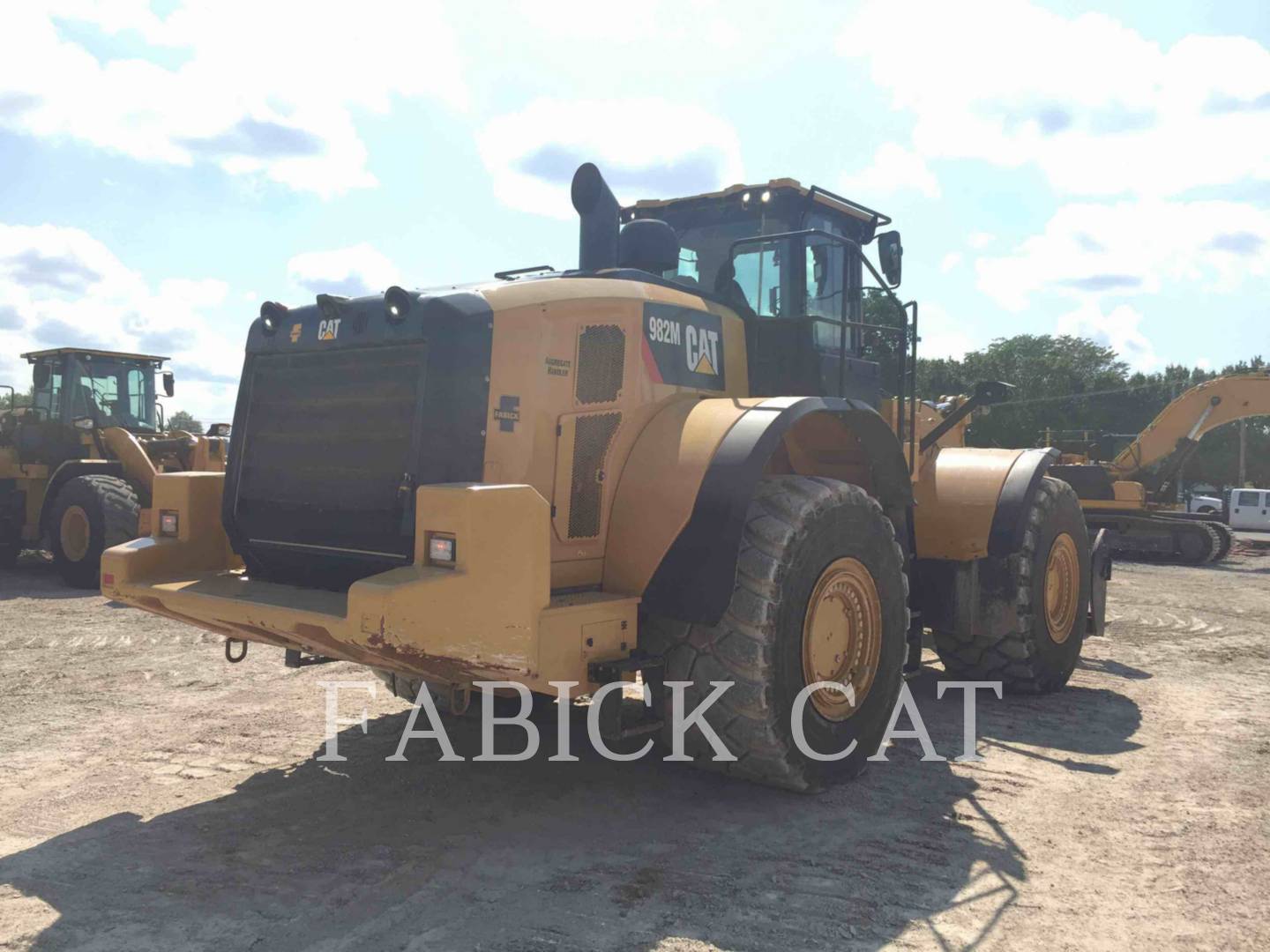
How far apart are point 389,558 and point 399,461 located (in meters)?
0.41

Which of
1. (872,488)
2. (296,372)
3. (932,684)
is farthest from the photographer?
(932,684)

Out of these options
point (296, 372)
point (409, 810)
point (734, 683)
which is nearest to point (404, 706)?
point (409, 810)

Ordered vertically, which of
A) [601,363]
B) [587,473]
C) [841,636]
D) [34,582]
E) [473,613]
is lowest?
[34,582]

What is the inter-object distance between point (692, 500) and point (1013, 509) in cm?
307

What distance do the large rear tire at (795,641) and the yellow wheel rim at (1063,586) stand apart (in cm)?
266

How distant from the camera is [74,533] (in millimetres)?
13375

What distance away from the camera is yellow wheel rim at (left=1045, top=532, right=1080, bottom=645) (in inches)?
296

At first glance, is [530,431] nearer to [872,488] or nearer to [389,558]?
[389,558]

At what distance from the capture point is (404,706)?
672cm

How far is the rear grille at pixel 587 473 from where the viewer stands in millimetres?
4676

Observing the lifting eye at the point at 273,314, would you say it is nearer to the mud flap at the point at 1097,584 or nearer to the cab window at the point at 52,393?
the mud flap at the point at 1097,584

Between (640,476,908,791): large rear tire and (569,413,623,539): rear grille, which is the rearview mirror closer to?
(640,476,908,791): large rear tire

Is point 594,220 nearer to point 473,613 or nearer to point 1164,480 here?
point 473,613

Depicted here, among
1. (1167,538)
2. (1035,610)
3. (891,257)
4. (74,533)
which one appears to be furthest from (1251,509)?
(74,533)
